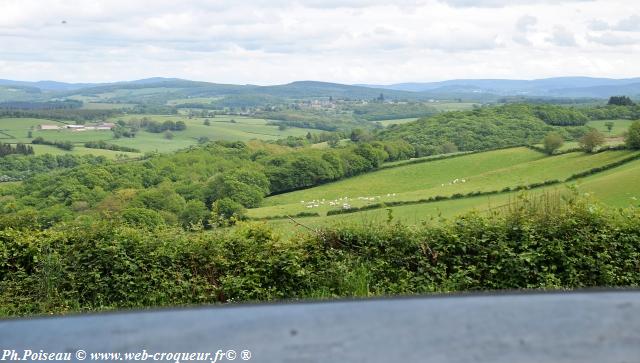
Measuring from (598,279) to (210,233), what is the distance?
15.2 feet

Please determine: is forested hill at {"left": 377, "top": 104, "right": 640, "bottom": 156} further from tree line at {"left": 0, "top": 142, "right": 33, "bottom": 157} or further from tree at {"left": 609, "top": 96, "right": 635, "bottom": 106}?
tree line at {"left": 0, "top": 142, "right": 33, "bottom": 157}

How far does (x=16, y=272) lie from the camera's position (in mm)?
7836

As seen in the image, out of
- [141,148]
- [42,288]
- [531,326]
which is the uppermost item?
[531,326]

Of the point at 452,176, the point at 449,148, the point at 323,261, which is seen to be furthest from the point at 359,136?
the point at 323,261

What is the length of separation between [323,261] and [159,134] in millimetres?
153388

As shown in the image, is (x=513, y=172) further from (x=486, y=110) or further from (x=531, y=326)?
(x=486, y=110)

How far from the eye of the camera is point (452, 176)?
71.2m

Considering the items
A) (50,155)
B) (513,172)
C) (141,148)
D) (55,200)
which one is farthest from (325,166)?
(141,148)

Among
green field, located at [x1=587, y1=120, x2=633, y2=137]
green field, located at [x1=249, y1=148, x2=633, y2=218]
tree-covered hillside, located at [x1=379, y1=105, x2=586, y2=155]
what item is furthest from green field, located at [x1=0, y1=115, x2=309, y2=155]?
green field, located at [x1=587, y1=120, x2=633, y2=137]

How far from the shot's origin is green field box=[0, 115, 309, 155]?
130375mm

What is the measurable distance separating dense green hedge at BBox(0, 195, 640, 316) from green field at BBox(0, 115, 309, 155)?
111575mm
